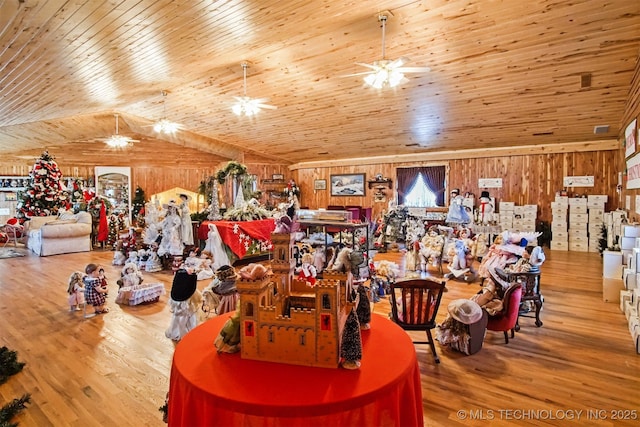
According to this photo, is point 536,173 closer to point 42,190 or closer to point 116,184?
point 42,190

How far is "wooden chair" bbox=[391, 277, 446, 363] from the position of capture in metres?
2.82

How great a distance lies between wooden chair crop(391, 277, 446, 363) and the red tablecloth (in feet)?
12.0

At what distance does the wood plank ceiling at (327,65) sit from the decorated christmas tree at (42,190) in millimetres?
1043

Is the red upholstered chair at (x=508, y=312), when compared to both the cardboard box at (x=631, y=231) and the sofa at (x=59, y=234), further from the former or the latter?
the sofa at (x=59, y=234)

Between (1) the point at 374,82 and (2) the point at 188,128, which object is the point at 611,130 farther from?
(2) the point at 188,128

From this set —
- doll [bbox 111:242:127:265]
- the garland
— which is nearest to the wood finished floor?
the garland

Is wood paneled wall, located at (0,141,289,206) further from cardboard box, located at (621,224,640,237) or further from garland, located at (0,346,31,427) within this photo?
cardboard box, located at (621,224,640,237)

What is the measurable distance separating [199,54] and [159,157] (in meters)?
8.88

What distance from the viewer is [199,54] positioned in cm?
469

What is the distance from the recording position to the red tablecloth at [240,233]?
591 centimetres

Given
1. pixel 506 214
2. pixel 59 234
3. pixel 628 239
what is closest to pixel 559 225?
pixel 506 214

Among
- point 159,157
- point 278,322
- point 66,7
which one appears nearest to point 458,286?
point 278,322

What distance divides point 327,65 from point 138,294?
4.21 meters

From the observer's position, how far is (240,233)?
603 cm
